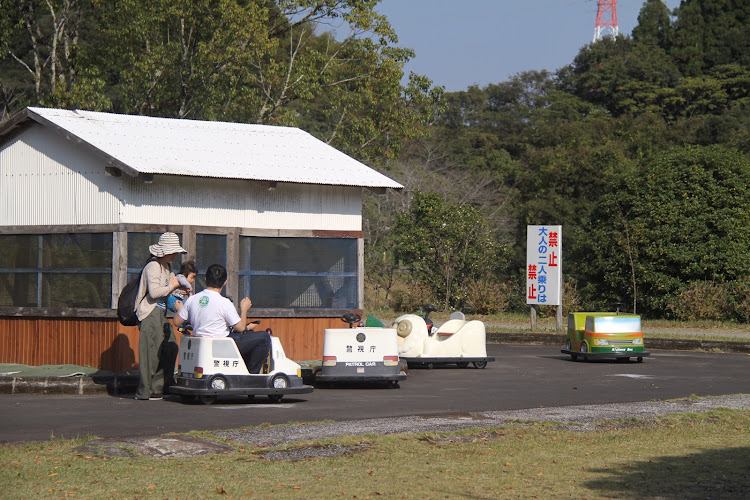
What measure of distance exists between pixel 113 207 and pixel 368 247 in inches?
1043

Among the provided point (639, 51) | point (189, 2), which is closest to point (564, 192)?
point (189, 2)

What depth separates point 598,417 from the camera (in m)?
11.3

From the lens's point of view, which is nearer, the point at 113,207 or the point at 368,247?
the point at 113,207

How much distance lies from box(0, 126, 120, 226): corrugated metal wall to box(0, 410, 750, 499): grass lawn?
23.9 feet

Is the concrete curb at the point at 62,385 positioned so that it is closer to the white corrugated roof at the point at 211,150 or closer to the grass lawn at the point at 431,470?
the white corrugated roof at the point at 211,150

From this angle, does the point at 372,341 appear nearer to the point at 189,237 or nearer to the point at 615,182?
the point at 189,237

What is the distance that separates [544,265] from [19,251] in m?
15.2

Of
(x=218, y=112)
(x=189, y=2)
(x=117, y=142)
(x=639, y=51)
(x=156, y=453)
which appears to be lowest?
(x=156, y=453)

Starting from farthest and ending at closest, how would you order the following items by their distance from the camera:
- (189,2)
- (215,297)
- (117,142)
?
(189,2)
(117,142)
(215,297)

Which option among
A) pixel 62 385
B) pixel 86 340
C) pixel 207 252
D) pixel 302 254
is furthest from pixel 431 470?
pixel 302 254

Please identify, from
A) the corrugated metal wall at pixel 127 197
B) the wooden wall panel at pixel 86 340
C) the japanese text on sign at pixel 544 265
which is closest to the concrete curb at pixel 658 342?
the japanese text on sign at pixel 544 265

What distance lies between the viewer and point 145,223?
628 inches

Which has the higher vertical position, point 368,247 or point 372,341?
point 368,247

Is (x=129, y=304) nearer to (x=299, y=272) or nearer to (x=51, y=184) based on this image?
(x=51, y=184)
